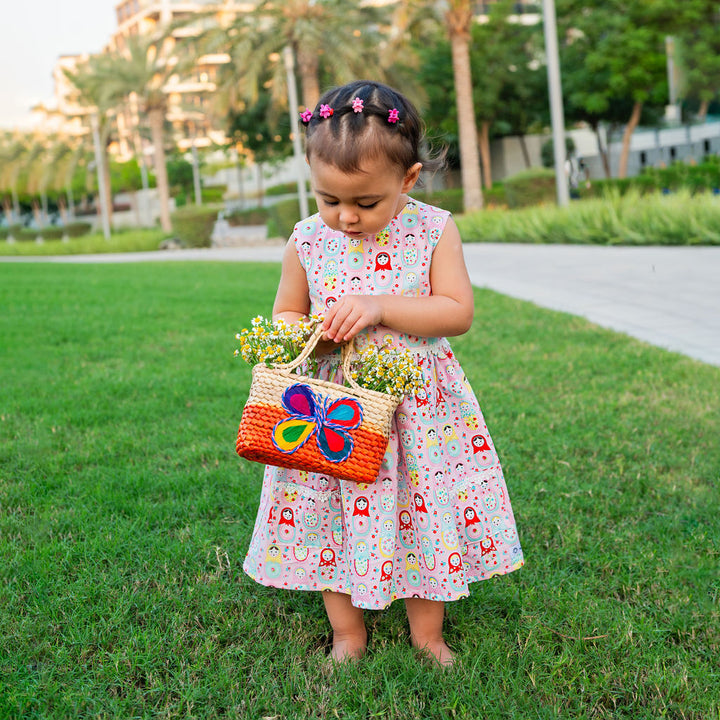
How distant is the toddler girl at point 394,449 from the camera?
1827mm

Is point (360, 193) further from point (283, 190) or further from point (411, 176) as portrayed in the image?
point (283, 190)

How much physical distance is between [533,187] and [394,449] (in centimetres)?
1910

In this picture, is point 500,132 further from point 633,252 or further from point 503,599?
point 503,599

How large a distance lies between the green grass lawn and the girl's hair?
1.20 meters

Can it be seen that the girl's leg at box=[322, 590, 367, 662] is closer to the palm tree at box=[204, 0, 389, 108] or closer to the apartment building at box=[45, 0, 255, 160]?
the palm tree at box=[204, 0, 389, 108]

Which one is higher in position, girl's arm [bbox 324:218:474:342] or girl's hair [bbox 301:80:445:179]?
girl's hair [bbox 301:80:445:179]

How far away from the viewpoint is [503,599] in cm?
232

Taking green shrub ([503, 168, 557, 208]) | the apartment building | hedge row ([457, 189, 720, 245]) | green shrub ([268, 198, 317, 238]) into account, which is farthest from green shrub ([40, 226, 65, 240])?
hedge row ([457, 189, 720, 245])

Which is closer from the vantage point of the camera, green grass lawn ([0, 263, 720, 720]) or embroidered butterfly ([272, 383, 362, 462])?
embroidered butterfly ([272, 383, 362, 462])

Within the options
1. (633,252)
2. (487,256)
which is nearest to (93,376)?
(633,252)

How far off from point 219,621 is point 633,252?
980 cm

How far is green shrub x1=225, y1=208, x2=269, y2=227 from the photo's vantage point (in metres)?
37.2

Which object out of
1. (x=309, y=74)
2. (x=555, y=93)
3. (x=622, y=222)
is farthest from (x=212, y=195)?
(x=622, y=222)

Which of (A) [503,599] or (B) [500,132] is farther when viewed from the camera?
(B) [500,132]
